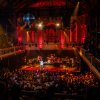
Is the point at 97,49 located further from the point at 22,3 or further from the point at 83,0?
the point at 22,3

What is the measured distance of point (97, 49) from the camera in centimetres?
2553

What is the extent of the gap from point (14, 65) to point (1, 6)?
8851 millimetres

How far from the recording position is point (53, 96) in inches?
392

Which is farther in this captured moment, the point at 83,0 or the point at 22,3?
the point at 22,3

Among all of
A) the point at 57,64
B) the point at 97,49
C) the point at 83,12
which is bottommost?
the point at 57,64

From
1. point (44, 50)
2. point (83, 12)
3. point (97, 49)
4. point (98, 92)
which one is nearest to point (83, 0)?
point (83, 12)

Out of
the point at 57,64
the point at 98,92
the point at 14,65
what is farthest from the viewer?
the point at 57,64

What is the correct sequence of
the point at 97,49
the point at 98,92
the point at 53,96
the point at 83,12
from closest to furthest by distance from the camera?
the point at 53,96 → the point at 98,92 → the point at 97,49 → the point at 83,12

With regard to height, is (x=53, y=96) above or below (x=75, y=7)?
below

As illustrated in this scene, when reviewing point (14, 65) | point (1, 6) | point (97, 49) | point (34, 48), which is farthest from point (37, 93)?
point (34, 48)

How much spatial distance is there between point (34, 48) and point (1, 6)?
9488 millimetres

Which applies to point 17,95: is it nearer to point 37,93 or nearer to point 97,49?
point 37,93

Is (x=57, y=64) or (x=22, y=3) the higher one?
(x=22, y=3)

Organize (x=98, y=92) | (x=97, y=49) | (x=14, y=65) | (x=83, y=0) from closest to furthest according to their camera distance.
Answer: (x=98, y=92) → (x=97, y=49) → (x=14, y=65) → (x=83, y=0)
